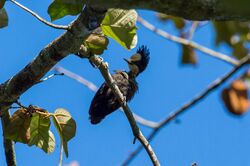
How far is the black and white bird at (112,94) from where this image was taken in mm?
4414

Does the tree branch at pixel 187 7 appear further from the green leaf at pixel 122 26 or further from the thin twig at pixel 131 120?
the thin twig at pixel 131 120

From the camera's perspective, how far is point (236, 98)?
226 centimetres

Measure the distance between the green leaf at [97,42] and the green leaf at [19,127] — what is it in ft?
1.84

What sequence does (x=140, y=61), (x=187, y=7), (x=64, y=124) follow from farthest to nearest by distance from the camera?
(x=140, y=61) < (x=64, y=124) < (x=187, y=7)

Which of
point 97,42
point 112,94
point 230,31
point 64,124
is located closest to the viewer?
point 230,31

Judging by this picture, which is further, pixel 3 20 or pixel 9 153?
pixel 9 153

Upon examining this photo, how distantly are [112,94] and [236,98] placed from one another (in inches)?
92.2


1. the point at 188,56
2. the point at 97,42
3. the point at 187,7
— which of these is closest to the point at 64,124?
the point at 97,42

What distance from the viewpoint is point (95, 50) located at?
2.94 m

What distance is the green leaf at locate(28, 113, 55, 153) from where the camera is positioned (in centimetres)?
305

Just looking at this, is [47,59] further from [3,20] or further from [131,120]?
[131,120]

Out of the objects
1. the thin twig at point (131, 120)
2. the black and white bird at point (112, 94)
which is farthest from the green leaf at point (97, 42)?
the black and white bird at point (112, 94)

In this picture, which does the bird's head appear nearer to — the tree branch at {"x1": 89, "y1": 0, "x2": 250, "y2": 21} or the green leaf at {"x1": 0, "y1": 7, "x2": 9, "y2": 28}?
the green leaf at {"x1": 0, "y1": 7, "x2": 9, "y2": 28}

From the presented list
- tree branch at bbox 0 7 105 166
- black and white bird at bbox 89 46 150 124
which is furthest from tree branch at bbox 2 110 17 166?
black and white bird at bbox 89 46 150 124
